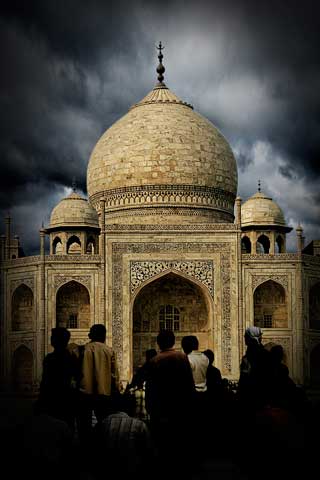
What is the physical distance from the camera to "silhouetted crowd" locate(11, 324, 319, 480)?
212 inches

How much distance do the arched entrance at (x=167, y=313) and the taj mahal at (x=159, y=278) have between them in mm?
32

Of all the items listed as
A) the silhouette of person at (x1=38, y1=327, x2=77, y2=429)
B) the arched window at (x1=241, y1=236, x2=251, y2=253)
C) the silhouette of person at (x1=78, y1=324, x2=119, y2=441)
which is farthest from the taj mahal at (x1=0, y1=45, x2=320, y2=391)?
the silhouette of person at (x1=38, y1=327, x2=77, y2=429)

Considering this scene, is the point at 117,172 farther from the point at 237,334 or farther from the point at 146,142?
the point at 237,334

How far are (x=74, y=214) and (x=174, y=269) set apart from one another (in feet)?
14.1

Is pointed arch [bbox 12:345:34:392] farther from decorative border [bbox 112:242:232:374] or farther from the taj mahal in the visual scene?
decorative border [bbox 112:242:232:374]

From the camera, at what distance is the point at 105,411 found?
7973mm

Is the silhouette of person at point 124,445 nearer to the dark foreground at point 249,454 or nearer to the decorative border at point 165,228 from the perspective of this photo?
the dark foreground at point 249,454

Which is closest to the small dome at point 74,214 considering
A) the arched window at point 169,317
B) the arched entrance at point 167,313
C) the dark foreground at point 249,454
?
the arched entrance at point 167,313

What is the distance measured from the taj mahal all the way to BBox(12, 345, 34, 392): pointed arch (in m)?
0.03

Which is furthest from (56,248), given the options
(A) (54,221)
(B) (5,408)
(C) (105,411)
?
(C) (105,411)

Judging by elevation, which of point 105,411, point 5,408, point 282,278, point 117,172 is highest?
point 117,172

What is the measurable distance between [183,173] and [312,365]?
766cm

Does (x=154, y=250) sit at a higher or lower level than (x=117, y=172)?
lower

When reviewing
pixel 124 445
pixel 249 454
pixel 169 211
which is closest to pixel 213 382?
pixel 249 454
